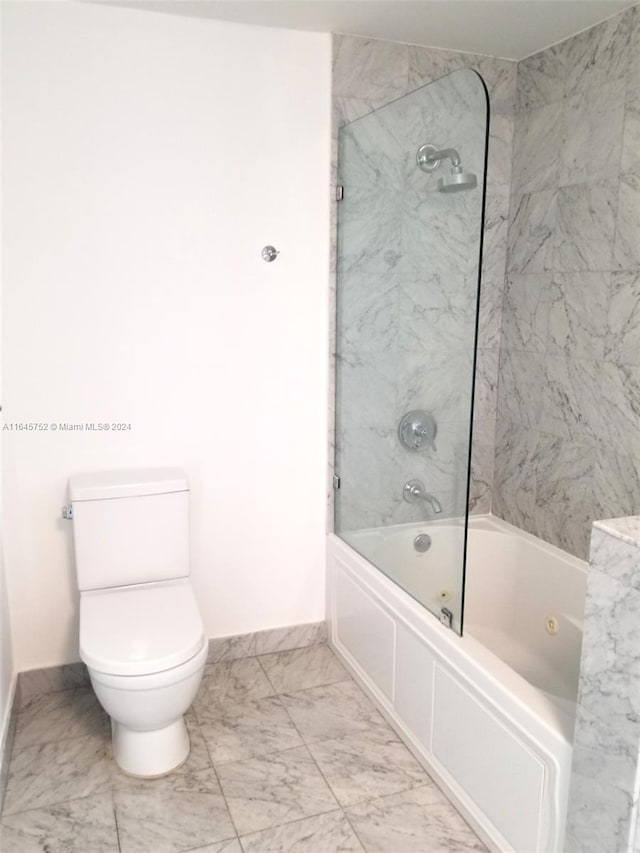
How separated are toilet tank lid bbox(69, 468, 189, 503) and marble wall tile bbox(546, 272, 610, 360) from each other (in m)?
1.52

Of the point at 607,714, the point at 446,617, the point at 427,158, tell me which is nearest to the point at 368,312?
the point at 427,158

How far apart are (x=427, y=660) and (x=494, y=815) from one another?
0.45 meters

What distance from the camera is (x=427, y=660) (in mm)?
2148

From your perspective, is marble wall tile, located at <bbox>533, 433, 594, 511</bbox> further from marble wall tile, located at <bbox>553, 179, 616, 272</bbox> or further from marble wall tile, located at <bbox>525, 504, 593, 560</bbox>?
marble wall tile, located at <bbox>553, 179, 616, 272</bbox>

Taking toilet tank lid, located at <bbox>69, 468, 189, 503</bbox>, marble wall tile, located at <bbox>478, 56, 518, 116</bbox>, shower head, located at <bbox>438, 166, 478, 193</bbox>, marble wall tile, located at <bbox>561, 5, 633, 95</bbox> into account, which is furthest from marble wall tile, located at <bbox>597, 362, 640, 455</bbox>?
toilet tank lid, located at <bbox>69, 468, 189, 503</bbox>

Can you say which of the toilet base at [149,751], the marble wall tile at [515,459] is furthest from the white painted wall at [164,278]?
the marble wall tile at [515,459]

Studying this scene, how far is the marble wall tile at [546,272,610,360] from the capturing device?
97.0 inches

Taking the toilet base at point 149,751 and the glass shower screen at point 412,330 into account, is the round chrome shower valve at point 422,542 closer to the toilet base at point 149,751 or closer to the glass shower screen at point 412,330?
the glass shower screen at point 412,330

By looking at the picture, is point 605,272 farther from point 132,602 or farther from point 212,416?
point 132,602

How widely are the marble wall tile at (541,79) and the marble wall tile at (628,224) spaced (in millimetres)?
528

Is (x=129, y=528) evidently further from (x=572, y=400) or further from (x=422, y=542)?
(x=572, y=400)

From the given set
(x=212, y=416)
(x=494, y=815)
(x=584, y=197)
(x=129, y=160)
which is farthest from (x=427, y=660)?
(x=129, y=160)

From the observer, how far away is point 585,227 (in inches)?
98.8

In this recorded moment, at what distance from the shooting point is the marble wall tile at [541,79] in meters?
2.60
